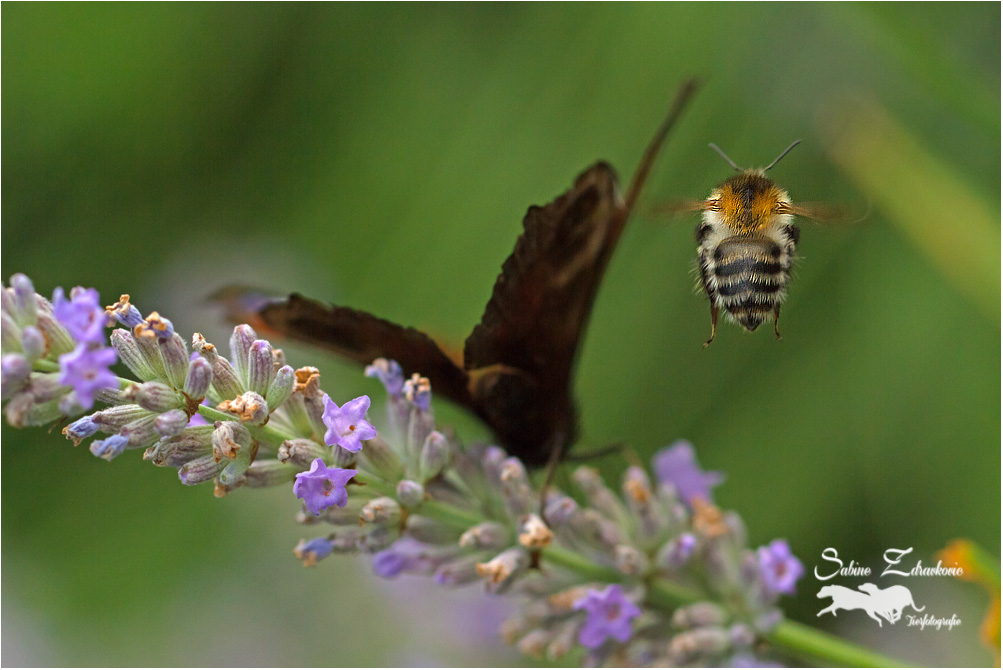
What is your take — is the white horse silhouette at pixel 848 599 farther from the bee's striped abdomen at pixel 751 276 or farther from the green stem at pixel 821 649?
the bee's striped abdomen at pixel 751 276

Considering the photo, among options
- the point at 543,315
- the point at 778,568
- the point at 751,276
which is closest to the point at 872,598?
the point at 778,568

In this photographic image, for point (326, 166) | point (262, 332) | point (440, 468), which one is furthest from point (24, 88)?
point (440, 468)

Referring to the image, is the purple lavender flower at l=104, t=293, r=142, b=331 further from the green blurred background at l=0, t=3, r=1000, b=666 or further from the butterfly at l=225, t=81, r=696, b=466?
the green blurred background at l=0, t=3, r=1000, b=666

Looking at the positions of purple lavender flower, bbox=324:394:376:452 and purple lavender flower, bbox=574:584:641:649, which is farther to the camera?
purple lavender flower, bbox=574:584:641:649

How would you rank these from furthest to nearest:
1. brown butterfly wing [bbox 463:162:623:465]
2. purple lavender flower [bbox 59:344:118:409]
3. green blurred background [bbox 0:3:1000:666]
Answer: green blurred background [bbox 0:3:1000:666] → brown butterfly wing [bbox 463:162:623:465] → purple lavender flower [bbox 59:344:118:409]

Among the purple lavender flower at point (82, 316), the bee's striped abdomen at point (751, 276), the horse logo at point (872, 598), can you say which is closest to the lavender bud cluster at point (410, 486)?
the purple lavender flower at point (82, 316)

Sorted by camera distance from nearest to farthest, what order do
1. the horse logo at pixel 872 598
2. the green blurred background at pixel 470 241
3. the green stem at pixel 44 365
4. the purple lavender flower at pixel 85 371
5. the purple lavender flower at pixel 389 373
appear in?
the purple lavender flower at pixel 85 371 < the green stem at pixel 44 365 < the purple lavender flower at pixel 389 373 < the horse logo at pixel 872 598 < the green blurred background at pixel 470 241

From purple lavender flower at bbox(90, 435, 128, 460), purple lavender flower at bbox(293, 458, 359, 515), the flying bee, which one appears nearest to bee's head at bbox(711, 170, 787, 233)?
the flying bee
